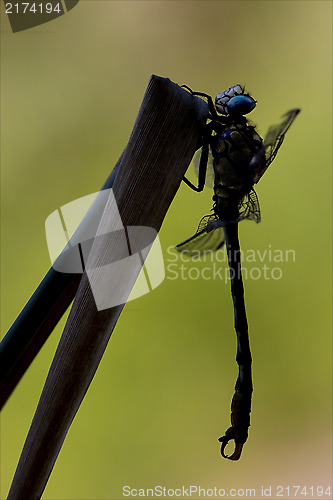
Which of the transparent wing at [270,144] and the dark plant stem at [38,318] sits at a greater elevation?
the transparent wing at [270,144]

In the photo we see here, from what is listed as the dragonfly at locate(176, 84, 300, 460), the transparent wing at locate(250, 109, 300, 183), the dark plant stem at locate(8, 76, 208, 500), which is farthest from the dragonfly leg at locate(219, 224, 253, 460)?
the dark plant stem at locate(8, 76, 208, 500)

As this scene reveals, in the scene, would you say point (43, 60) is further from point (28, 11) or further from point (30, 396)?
point (30, 396)

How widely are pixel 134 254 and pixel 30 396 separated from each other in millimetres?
513

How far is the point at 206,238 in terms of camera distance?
0.70 metres

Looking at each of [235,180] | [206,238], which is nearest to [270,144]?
[235,180]

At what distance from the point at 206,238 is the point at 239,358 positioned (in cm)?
19

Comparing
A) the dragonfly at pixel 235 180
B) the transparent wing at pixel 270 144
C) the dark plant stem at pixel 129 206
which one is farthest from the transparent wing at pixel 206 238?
the dark plant stem at pixel 129 206

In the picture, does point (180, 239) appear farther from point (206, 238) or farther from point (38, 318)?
point (38, 318)

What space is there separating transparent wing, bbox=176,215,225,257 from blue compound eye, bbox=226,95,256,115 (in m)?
0.15

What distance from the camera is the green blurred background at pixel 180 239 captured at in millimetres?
843

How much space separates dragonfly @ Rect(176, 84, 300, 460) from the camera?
1.82ft

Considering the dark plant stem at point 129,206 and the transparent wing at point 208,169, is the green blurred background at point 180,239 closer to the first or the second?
the transparent wing at point 208,169

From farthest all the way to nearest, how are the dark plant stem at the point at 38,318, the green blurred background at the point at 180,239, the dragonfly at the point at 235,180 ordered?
the green blurred background at the point at 180,239 < the dragonfly at the point at 235,180 < the dark plant stem at the point at 38,318

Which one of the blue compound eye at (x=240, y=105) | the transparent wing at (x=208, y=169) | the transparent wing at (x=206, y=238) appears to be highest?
the blue compound eye at (x=240, y=105)
